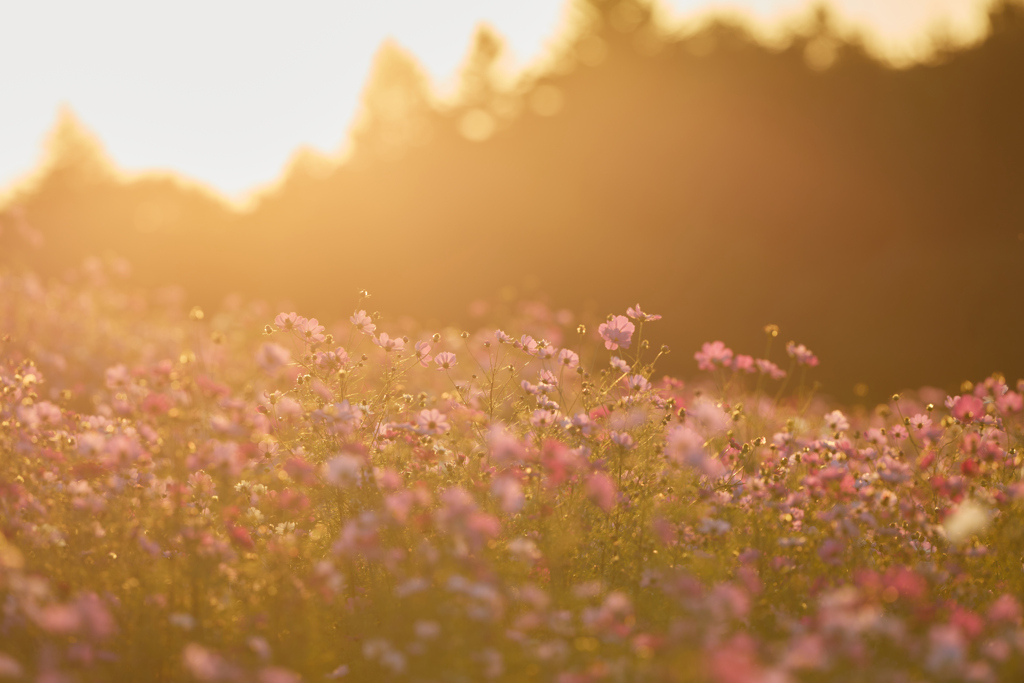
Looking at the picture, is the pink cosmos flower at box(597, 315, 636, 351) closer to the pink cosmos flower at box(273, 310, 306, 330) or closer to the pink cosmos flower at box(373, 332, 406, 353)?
the pink cosmos flower at box(373, 332, 406, 353)

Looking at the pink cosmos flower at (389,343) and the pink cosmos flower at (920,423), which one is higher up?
the pink cosmos flower at (920,423)

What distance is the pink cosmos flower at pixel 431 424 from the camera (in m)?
3.69

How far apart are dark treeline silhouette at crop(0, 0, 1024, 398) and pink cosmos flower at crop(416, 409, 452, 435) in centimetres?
860

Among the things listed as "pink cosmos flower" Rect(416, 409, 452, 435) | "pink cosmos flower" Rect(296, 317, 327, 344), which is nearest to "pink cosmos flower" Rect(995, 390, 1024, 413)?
"pink cosmos flower" Rect(416, 409, 452, 435)

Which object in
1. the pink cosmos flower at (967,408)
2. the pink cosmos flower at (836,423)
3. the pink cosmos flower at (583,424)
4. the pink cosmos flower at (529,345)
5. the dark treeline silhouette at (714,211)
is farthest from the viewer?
the dark treeline silhouette at (714,211)

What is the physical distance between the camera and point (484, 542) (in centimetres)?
294

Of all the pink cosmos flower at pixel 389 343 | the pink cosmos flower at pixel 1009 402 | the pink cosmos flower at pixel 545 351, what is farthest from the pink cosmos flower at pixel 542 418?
the pink cosmos flower at pixel 1009 402

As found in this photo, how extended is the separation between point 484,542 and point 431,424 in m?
0.94

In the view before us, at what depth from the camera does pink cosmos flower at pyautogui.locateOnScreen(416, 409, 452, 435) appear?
3.69 metres

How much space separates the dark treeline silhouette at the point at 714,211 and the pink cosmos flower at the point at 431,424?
8.60 m

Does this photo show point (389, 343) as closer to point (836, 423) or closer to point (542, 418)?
point (542, 418)

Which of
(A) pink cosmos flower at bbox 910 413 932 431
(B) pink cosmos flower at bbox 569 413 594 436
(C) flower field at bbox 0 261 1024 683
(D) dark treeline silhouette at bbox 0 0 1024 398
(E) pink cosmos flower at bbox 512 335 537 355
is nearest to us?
(C) flower field at bbox 0 261 1024 683

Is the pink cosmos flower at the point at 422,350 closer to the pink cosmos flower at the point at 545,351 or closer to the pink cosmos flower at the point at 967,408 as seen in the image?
the pink cosmos flower at the point at 545,351

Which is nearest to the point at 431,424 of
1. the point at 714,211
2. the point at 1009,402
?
the point at 1009,402
